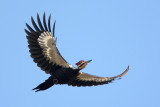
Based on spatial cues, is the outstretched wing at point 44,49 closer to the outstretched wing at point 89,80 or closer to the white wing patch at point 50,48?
the white wing patch at point 50,48

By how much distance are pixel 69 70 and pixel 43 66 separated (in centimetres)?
123

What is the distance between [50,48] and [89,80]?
108 inches

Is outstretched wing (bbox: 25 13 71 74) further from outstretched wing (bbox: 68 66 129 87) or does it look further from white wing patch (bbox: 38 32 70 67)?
outstretched wing (bbox: 68 66 129 87)

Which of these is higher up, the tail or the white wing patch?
the white wing patch

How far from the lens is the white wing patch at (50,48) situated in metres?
20.0

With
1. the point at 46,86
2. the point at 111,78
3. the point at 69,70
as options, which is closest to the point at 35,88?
the point at 46,86

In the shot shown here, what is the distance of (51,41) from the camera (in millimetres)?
20031

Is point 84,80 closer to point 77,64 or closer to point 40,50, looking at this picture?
point 77,64

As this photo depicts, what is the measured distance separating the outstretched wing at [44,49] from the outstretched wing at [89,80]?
4.63ft

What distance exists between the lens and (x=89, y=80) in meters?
21.5

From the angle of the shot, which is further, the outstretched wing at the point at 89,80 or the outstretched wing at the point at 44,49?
the outstretched wing at the point at 89,80

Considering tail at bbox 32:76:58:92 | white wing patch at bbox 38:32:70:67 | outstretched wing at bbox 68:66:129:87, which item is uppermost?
white wing patch at bbox 38:32:70:67

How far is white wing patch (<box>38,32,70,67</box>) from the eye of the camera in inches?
787

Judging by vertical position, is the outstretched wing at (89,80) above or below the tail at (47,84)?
above
